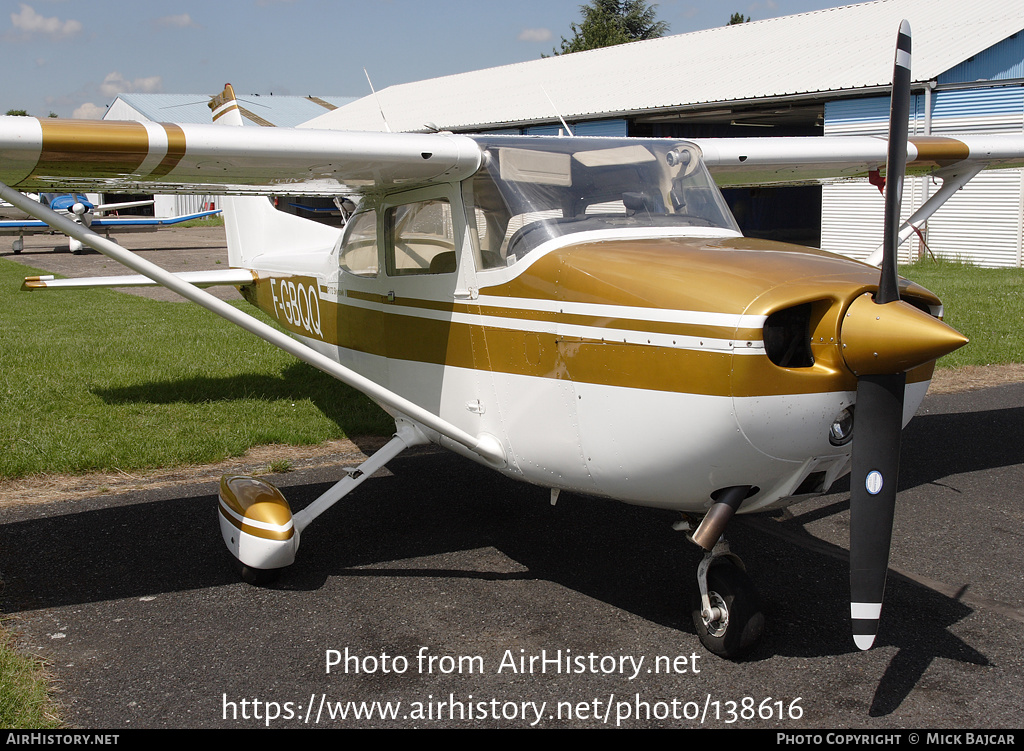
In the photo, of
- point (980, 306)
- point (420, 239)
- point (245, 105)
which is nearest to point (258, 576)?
point (420, 239)

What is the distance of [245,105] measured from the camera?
45125mm

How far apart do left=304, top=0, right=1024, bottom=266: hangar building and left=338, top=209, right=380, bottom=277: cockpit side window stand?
25.6ft

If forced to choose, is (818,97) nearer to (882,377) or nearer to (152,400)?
(152,400)

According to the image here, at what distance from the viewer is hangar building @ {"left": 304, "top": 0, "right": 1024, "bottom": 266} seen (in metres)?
17.5

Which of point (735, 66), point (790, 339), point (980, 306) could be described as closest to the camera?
point (790, 339)

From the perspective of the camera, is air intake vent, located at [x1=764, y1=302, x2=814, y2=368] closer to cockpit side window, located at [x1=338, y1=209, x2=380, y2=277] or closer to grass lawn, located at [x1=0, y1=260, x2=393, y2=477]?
cockpit side window, located at [x1=338, y1=209, x2=380, y2=277]

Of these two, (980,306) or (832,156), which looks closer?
(832,156)

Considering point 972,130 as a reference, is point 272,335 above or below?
below

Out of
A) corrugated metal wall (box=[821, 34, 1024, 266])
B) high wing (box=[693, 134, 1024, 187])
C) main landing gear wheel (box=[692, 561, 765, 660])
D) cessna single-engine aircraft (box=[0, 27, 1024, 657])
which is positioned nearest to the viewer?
cessna single-engine aircraft (box=[0, 27, 1024, 657])

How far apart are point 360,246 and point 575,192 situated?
65.7 inches

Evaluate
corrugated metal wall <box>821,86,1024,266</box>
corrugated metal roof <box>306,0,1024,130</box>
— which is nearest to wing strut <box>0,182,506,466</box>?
corrugated metal roof <box>306,0,1024,130</box>

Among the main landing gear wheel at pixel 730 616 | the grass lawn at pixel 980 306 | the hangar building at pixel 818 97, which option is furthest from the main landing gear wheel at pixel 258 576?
the hangar building at pixel 818 97

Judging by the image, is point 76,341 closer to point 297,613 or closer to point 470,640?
point 297,613
